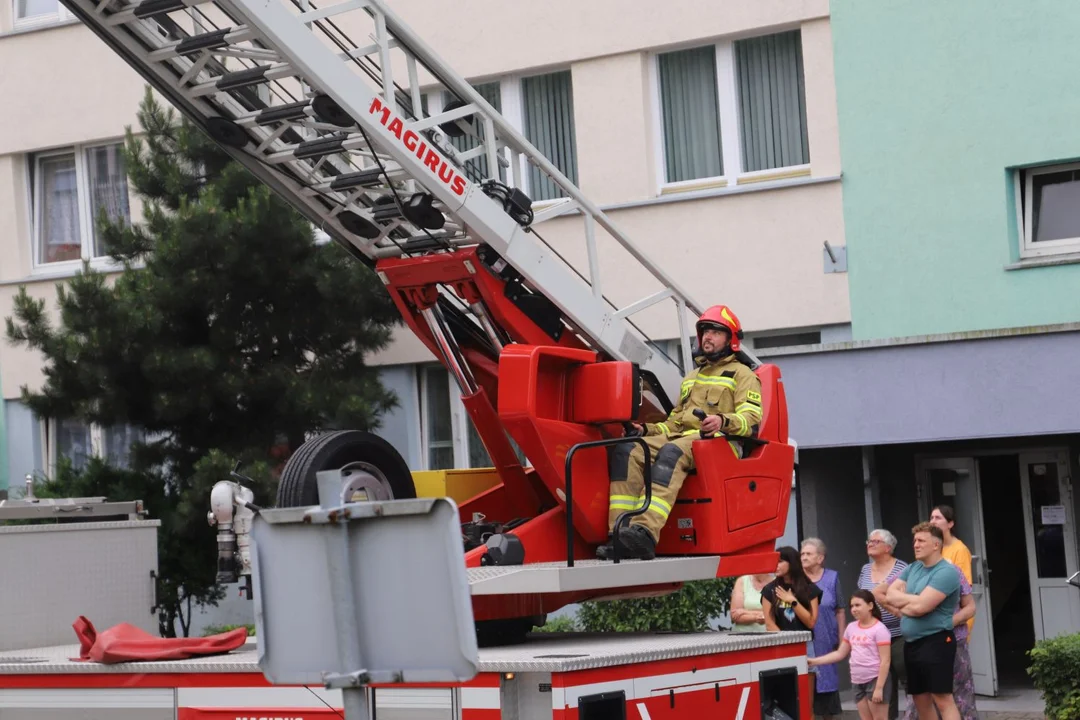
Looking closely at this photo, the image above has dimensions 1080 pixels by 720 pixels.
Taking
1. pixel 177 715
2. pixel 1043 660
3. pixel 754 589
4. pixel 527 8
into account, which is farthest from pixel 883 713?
pixel 527 8

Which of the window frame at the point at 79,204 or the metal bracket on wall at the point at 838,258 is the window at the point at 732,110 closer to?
the metal bracket on wall at the point at 838,258

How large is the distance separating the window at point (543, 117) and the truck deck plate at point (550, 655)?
30.1 feet

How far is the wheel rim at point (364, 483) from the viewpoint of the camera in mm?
8234

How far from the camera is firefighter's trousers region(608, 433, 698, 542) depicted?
805 cm

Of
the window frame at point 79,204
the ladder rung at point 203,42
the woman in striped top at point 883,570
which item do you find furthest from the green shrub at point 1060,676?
the window frame at point 79,204

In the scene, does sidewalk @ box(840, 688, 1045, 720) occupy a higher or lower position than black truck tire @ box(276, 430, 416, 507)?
lower

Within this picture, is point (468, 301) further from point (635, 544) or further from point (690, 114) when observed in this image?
point (690, 114)

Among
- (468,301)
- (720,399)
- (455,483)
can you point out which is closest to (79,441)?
(455,483)

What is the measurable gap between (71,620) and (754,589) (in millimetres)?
4485

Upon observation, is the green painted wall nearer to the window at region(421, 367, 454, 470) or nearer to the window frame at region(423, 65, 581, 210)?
the window frame at region(423, 65, 581, 210)

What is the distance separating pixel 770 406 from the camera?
8797 mm

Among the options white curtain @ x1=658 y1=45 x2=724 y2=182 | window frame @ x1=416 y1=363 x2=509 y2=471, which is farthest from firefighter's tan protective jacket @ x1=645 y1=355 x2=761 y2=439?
window frame @ x1=416 y1=363 x2=509 y2=471

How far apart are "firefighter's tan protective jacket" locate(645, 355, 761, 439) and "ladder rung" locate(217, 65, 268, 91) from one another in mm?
2658

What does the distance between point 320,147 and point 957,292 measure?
8095 millimetres
